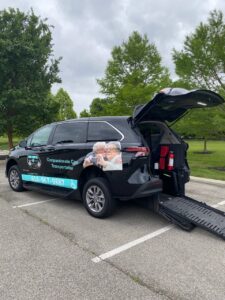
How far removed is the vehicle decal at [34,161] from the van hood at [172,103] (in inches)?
100

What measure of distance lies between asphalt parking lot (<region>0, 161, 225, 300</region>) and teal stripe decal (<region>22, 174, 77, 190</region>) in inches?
20.7

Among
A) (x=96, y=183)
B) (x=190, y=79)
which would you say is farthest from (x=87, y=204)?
(x=190, y=79)

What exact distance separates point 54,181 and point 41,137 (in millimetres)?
1193

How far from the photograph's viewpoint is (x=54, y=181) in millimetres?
5719

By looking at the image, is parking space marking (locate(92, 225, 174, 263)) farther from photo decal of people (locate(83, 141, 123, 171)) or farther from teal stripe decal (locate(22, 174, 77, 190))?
teal stripe decal (locate(22, 174, 77, 190))

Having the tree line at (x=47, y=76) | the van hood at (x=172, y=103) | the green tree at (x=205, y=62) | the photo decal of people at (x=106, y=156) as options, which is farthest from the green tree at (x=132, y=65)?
the photo decal of people at (x=106, y=156)

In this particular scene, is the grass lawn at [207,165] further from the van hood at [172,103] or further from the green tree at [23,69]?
the green tree at [23,69]

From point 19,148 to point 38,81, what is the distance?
8.25 m

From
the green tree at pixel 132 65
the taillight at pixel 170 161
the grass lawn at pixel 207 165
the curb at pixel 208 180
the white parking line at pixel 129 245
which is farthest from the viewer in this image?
the green tree at pixel 132 65

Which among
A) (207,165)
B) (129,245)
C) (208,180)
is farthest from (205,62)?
(129,245)

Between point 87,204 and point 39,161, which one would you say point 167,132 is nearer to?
point 87,204

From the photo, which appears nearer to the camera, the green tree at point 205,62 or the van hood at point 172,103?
the van hood at point 172,103

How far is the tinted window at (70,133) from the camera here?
5.32 m

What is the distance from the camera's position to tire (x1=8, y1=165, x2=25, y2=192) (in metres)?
6.82
